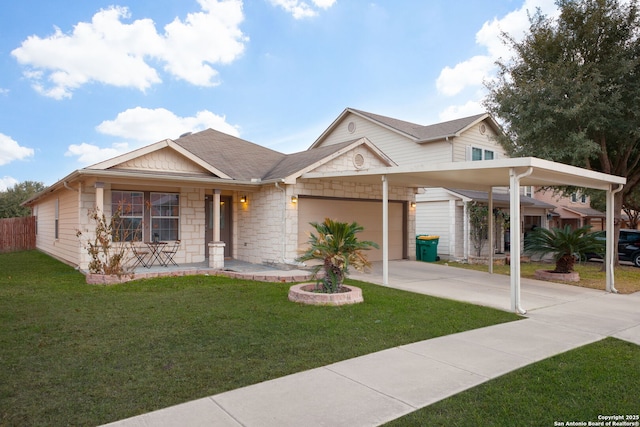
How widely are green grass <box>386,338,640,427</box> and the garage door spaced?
8187 millimetres

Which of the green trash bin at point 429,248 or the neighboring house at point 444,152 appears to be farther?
the neighboring house at point 444,152

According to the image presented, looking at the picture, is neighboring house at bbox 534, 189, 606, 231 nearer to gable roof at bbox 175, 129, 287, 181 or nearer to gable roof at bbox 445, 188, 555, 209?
gable roof at bbox 445, 188, 555, 209

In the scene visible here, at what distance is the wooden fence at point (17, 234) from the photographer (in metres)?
20.5

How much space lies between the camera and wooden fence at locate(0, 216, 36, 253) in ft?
67.3

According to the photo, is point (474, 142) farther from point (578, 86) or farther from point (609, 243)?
point (609, 243)

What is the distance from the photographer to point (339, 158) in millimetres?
13383

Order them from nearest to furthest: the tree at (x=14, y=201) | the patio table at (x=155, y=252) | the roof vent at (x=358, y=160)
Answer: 1. the patio table at (x=155, y=252)
2. the roof vent at (x=358, y=160)
3. the tree at (x=14, y=201)

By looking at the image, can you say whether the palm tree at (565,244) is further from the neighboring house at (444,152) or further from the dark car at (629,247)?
the dark car at (629,247)

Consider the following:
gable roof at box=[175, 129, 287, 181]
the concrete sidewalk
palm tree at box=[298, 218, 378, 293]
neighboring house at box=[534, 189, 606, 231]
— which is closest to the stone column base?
gable roof at box=[175, 129, 287, 181]

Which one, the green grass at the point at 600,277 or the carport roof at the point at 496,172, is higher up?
the carport roof at the point at 496,172

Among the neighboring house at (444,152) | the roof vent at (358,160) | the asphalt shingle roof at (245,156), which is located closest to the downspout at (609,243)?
the neighboring house at (444,152)

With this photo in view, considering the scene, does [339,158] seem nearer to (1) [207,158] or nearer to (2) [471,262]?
(1) [207,158]

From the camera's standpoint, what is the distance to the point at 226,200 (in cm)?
1415

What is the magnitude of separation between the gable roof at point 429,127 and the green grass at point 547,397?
13984 millimetres
